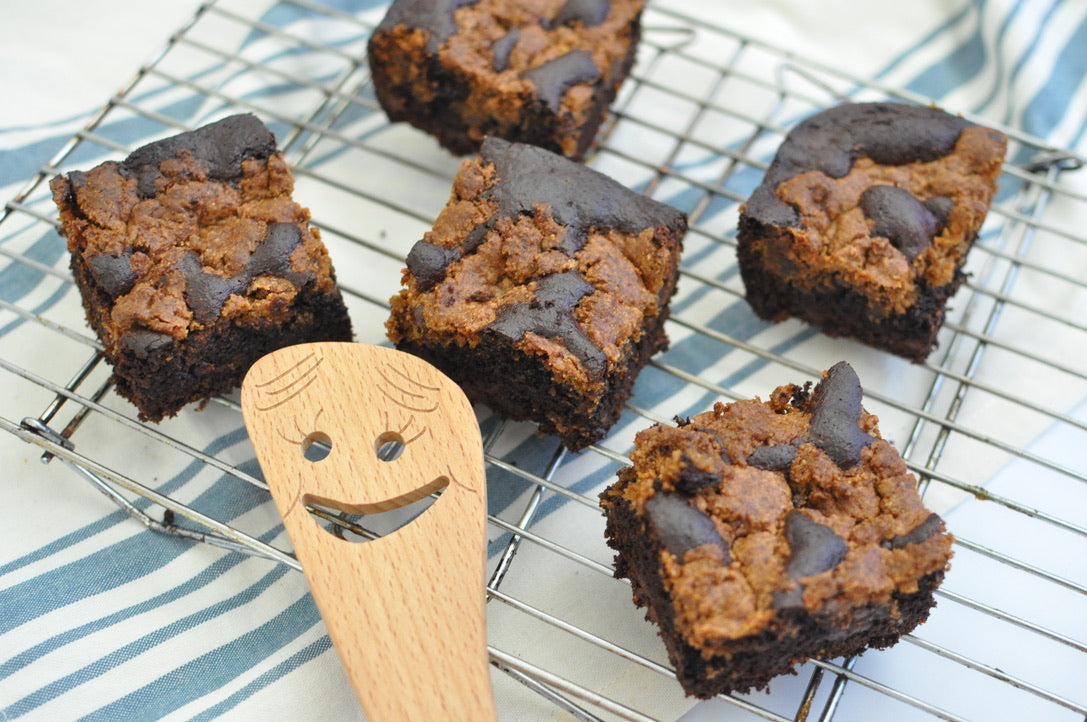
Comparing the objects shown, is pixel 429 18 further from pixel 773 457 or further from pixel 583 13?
pixel 773 457

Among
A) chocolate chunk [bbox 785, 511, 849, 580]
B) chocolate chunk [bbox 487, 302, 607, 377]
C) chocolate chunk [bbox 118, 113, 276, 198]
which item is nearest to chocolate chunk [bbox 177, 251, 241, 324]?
chocolate chunk [bbox 118, 113, 276, 198]

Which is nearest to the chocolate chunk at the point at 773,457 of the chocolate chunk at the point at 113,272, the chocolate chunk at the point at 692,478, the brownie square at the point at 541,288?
the chocolate chunk at the point at 692,478

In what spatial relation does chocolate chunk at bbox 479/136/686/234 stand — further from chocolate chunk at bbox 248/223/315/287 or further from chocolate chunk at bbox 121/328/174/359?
chocolate chunk at bbox 121/328/174/359

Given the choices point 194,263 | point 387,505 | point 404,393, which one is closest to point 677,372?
point 404,393

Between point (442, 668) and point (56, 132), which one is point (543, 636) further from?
point (56, 132)

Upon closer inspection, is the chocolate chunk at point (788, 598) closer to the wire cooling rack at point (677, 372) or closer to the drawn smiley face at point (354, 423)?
the wire cooling rack at point (677, 372)

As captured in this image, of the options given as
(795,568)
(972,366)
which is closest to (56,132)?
(795,568)
